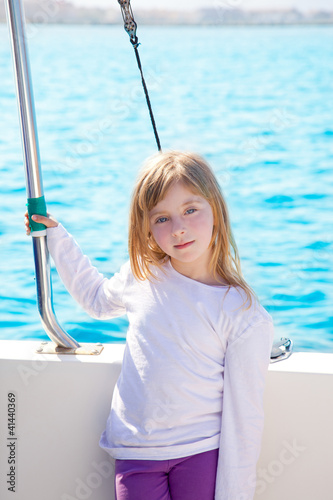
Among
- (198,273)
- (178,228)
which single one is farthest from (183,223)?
(198,273)

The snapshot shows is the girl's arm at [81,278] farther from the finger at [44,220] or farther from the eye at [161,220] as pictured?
the eye at [161,220]

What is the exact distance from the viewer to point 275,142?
7250mm

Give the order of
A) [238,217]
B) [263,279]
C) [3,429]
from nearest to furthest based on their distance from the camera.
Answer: [3,429], [263,279], [238,217]

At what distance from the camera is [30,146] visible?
1193 millimetres

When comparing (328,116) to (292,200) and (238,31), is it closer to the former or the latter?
(292,200)

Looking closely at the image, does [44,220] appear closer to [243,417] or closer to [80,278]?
[80,278]

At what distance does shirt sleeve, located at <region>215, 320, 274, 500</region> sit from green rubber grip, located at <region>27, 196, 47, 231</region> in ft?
1.43

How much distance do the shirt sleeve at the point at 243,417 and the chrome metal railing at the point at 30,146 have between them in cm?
40

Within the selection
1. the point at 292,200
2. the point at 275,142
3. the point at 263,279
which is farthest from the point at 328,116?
the point at 263,279

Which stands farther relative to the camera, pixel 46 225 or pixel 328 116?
pixel 328 116

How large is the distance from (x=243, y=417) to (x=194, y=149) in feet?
1.58

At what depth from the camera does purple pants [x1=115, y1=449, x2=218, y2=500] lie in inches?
43.2

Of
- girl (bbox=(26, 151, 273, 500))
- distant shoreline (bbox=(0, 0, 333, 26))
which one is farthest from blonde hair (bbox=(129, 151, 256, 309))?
distant shoreline (bbox=(0, 0, 333, 26))

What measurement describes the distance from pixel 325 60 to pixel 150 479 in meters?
11.5
